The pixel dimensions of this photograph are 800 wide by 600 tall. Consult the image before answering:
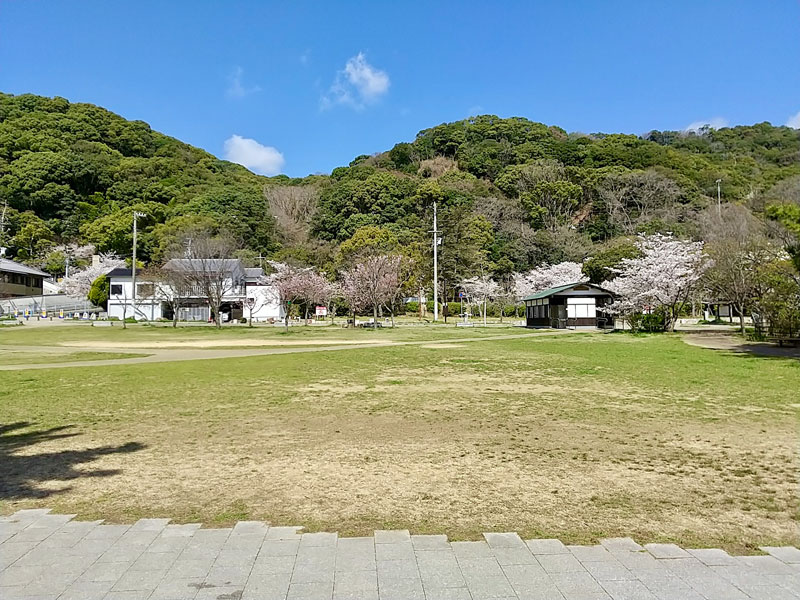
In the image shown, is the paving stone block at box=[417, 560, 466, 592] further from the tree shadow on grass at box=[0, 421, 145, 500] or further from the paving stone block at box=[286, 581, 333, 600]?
the tree shadow on grass at box=[0, 421, 145, 500]

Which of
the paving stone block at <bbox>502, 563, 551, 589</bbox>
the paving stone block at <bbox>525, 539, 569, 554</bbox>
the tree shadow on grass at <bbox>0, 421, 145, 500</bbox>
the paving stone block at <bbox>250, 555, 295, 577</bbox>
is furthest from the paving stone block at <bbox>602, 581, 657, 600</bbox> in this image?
the tree shadow on grass at <bbox>0, 421, 145, 500</bbox>

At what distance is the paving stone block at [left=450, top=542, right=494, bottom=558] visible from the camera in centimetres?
300

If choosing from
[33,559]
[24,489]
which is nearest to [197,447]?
[24,489]

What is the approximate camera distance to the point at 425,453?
5406mm

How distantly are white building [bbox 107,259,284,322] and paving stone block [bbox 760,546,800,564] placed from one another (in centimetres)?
4299

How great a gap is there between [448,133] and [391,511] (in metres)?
87.6

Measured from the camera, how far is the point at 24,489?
4.27 metres

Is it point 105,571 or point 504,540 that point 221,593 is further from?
point 504,540

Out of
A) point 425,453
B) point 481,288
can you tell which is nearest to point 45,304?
point 481,288

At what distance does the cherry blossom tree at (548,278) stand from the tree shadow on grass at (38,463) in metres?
46.7

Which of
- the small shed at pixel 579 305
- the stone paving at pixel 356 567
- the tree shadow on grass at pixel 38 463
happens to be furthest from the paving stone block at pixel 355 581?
the small shed at pixel 579 305

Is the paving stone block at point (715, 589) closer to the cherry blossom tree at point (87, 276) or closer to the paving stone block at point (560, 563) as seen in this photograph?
the paving stone block at point (560, 563)

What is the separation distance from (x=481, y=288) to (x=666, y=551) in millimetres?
46736

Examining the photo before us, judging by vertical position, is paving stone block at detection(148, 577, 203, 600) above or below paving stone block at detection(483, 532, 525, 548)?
above
